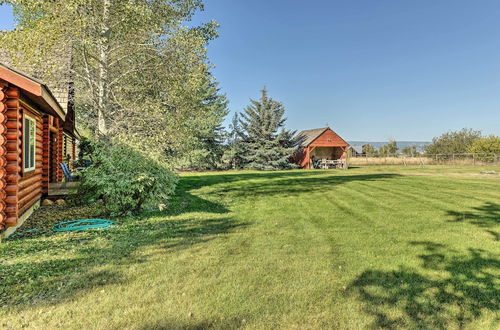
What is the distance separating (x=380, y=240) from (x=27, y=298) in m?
5.08

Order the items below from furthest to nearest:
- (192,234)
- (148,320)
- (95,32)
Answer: (95,32) → (192,234) → (148,320)

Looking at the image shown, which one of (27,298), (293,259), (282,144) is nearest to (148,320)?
(27,298)

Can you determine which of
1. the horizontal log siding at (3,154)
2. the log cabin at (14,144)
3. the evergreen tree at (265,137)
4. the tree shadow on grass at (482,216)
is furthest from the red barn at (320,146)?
the horizontal log siding at (3,154)

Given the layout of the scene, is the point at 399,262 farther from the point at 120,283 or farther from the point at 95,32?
the point at 95,32

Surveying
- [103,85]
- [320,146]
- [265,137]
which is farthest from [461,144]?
[103,85]

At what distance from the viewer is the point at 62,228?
18.6 ft

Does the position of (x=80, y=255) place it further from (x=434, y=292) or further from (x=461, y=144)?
(x=461, y=144)

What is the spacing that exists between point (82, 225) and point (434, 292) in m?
6.27

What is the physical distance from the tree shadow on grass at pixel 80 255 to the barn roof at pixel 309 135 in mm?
27243

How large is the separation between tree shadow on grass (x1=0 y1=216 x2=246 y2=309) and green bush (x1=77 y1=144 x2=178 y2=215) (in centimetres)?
75

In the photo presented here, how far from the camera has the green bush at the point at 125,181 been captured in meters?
6.90

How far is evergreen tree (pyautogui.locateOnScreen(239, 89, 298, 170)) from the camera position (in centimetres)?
3102

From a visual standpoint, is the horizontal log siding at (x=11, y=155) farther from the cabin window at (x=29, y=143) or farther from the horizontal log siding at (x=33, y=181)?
the cabin window at (x=29, y=143)

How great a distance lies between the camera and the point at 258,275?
3639 mm
